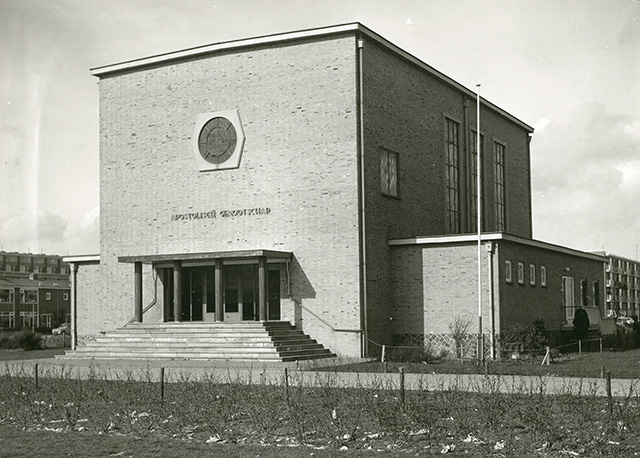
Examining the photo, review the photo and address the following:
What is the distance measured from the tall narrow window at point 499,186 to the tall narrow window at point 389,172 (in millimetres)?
12782

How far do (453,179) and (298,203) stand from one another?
1092 centimetres

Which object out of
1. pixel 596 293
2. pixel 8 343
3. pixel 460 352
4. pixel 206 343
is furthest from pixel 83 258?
pixel 596 293

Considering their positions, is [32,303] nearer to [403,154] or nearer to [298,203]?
[403,154]

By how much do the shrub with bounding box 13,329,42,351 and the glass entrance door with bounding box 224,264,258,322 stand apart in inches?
551

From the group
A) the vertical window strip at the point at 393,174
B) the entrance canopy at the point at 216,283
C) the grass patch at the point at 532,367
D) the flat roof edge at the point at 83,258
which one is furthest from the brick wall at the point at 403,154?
the flat roof edge at the point at 83,258

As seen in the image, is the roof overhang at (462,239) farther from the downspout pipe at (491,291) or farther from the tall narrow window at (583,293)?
the tall narrow window at (583,293)

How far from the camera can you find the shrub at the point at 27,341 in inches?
1741

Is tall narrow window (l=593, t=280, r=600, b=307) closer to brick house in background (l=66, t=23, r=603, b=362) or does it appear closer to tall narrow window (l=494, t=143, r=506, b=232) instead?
Result: brick house in background (l=66, t=23, r=603, b=362)

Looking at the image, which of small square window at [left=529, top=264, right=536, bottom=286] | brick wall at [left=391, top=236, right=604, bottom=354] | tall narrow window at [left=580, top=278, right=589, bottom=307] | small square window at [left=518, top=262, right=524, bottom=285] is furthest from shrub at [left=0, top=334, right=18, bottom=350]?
tall narrow window at [left=580, top=278, right=589, bottom=307]

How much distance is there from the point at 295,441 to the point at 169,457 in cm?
206

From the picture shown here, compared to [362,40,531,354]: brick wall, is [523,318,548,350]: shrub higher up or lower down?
lower down

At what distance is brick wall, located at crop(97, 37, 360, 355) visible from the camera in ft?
110

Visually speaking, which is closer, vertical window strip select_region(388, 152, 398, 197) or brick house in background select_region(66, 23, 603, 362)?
brick house in background select_region(66, 23, 603, 362)

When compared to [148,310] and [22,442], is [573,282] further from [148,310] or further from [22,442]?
[22,442]
